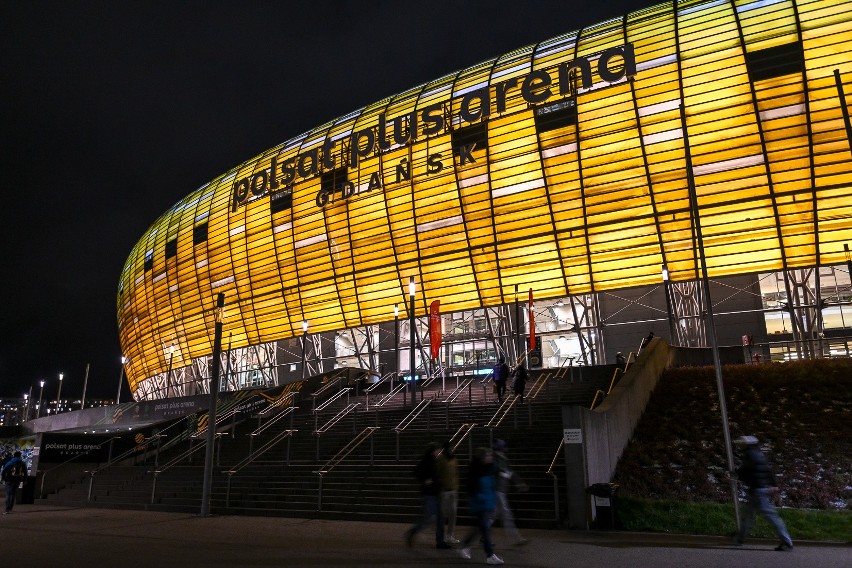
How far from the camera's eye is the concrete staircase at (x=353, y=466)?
14.8m

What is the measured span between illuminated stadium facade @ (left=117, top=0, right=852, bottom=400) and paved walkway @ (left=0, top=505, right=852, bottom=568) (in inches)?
699

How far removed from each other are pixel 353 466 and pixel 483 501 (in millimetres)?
9271

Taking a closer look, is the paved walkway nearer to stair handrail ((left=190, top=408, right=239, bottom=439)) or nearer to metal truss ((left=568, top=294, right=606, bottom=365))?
stair handrail ((left=190, top=408, right=239, bottom=439))

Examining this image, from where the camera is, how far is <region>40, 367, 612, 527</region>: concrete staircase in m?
14.8

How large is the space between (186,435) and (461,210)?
65.5 feet

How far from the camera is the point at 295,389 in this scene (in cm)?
2844

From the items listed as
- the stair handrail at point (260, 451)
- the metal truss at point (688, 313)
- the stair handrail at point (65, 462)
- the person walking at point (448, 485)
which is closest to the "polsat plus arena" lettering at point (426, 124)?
the metal truss at point (688, 313)

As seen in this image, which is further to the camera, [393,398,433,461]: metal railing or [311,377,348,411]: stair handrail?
[311,377,348,411]: stair handrail

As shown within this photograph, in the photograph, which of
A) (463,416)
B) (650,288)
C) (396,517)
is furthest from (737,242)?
(396,517)

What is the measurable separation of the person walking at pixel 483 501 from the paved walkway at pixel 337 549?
0.30 meters

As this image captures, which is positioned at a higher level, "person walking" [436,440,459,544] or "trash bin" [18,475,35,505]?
"person walking" [436,440,459,544]

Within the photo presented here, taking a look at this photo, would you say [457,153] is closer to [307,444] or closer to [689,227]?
[689,227]

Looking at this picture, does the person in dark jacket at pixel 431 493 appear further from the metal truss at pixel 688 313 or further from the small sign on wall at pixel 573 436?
the metal truss at pixel 688 313

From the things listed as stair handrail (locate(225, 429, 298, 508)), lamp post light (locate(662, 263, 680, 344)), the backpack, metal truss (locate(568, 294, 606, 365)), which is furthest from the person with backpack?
lamp post light (locate(662, 263, 680, 344))
